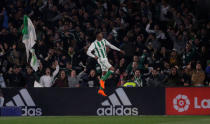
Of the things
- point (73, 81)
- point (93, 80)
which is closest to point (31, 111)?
point (73, 81)

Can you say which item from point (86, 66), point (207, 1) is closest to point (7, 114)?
point (86, 66)

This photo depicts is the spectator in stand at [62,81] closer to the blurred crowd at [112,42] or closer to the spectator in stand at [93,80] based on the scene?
the blurred crowd at [112,42]

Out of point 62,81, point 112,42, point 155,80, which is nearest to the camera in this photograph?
point 62,81

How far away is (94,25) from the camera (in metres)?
22.0

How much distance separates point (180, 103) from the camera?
1734 centimetres

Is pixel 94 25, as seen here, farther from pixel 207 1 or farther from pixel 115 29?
pixel 207 1

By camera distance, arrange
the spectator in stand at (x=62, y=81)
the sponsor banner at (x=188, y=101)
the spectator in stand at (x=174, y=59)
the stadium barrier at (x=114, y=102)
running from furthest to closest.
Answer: the spectator in stand at (x=174, y=59) < the spectator in stand at (x=62, y=81) < the stadium barrier at (x=114, y=102) < the sponsor banner at (x=188, y=101)

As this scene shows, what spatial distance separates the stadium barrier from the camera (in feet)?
56.6

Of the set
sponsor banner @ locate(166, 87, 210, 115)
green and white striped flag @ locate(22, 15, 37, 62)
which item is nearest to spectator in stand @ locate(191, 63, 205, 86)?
sponsor banner @ locate(166, 87, 210, 115)

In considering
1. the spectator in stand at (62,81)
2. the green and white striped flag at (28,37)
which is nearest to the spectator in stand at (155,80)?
the spectator in stand at (62,81)

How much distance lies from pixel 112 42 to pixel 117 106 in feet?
12.9

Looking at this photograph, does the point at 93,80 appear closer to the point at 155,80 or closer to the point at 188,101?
the point at 155,80

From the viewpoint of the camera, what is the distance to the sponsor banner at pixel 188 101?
675 inches

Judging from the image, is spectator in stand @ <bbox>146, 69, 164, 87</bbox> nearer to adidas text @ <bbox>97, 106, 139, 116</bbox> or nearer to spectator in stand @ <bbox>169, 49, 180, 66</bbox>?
spectator in stand @ <bbox>169, 49, 180, 66</bbox>
